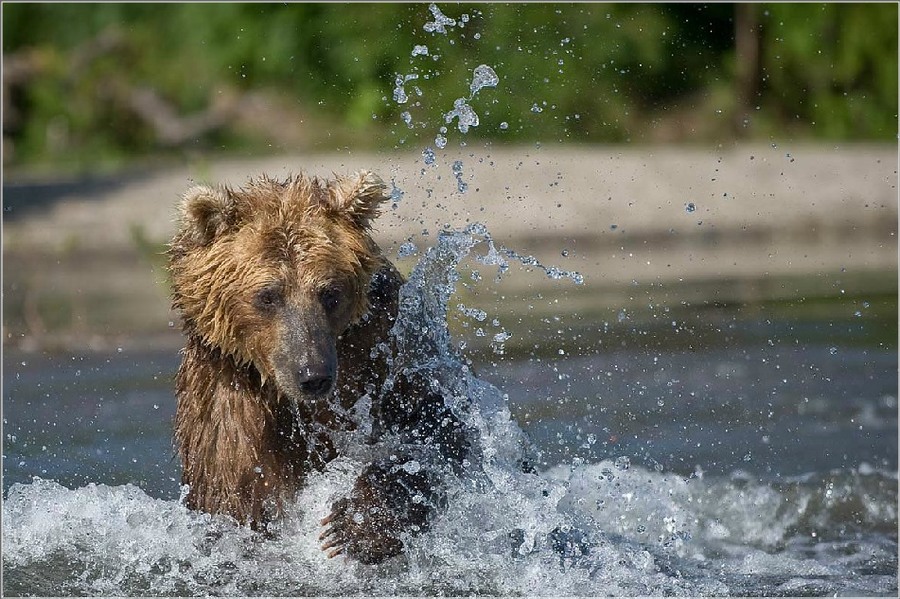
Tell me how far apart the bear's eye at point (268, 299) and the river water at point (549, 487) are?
24.2 inches

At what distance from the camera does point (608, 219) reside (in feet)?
47.4

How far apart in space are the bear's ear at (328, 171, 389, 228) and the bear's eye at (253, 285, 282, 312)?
1.55 feet

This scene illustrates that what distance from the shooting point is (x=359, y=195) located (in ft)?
18.0

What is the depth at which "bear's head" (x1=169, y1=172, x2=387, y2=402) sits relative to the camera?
5137mm

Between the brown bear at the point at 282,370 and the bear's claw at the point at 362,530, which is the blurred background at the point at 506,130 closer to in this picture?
the brown bear at the point at 282,370

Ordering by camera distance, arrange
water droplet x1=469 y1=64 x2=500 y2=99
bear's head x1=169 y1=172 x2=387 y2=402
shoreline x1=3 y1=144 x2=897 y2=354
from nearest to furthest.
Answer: bear's head x1=169 y1=172 x2=387 y2=402, water droplet x1=469 y1=64 x2=500 y2=99, shoreline x1=3 y1=144 x2=897 y2=354

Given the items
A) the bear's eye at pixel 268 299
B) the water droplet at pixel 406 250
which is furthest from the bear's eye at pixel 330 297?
the water droplet at pixel 406 250

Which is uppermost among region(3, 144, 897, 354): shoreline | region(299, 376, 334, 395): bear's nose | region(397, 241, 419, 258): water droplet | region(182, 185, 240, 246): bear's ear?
region(3, 144, 897, 354): shoreline

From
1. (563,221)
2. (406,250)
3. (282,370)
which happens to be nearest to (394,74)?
(563,221)

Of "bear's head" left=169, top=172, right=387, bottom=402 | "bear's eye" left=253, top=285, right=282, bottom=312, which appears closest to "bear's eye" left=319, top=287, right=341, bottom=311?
"bear's head" left=169, top=172, right=387, bottom=402

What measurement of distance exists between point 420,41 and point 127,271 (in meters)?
5.60

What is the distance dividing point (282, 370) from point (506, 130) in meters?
12.4

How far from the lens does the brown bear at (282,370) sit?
522cm

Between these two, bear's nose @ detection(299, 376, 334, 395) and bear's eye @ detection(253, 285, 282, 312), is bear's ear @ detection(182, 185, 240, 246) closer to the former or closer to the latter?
bear's eye @ detection(253, 285, 282, 312)
